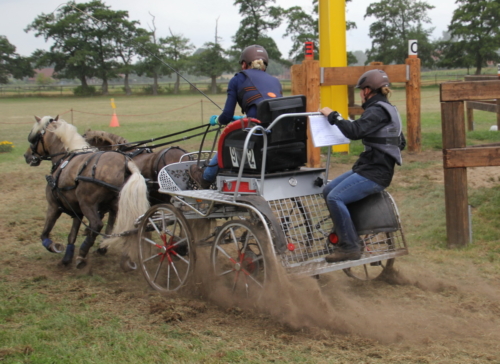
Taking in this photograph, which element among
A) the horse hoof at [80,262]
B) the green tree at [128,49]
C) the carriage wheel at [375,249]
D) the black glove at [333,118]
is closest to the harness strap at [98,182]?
the horse hoof at [80,262]

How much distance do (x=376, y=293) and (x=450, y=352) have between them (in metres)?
1.36

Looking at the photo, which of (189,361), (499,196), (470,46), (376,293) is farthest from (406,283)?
(470,46)

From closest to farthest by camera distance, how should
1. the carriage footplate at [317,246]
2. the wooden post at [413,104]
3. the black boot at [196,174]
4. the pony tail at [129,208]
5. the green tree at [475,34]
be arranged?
the carriage footplate at [317,246]
the black boot at [196,174]
the pony tail at [129,208]
the wooden post at [413,104]
the green tree at [475,34]

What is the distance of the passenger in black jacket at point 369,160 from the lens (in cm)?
452

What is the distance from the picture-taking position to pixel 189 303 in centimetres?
490

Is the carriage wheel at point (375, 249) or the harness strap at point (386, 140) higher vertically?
the harness strap at point (386, 140)

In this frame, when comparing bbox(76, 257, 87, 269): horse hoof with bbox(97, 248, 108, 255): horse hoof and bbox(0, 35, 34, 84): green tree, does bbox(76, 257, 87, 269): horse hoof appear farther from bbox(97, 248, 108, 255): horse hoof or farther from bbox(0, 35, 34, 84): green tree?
bbox(0, 35, 34, 84): green tree

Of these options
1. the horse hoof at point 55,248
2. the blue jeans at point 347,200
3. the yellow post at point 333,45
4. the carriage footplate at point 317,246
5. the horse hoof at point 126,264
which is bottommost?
the horse hoof at point 126,264

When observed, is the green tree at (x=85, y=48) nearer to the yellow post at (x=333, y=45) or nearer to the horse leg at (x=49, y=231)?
the yellow post at (x=333, y=45)

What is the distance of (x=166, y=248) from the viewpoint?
5.43 metres

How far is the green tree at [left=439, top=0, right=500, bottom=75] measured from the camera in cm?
4916

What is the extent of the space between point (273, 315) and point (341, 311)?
569 mm

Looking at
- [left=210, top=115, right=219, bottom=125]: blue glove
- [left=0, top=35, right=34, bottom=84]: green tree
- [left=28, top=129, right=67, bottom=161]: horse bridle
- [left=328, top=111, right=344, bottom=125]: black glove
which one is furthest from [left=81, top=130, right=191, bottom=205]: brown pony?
[left=0, top=35, right=34, bottom=84]: green tree

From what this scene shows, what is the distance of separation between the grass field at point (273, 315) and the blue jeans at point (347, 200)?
1.55 ft
